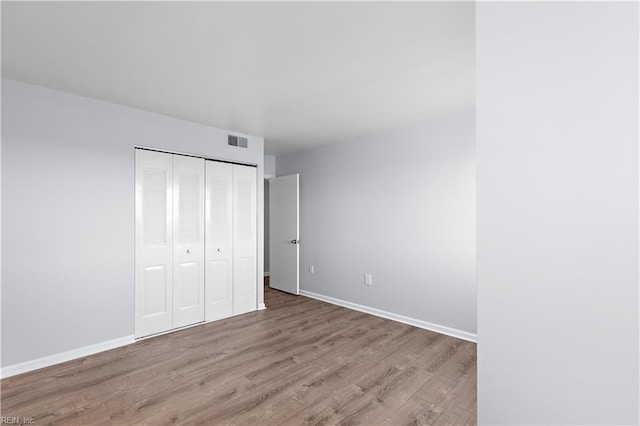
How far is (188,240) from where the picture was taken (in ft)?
12.1

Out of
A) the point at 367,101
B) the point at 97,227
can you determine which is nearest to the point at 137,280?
the point at 97,227

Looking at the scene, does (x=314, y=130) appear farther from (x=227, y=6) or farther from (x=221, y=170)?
(x=227, y=6)

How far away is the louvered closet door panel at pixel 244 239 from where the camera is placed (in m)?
4.16

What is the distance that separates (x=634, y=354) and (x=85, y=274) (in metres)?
3.82

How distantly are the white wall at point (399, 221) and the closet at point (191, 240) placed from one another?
1.12m

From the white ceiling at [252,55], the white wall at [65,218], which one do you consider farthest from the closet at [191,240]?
the white ceiling at [252,55]

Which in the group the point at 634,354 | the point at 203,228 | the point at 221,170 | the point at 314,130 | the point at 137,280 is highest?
the point at 314,130

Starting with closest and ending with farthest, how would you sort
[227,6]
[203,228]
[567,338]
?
[567,338], [227,6], [203,228]

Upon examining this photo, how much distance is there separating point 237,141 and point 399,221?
2.41m

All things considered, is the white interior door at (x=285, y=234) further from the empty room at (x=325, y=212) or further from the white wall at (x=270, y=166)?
the white wall at (x=270, y=166)

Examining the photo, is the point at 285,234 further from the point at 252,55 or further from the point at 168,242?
the point at 252,55

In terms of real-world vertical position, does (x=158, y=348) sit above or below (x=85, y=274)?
below

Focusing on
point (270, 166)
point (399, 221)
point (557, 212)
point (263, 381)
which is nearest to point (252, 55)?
point (557, 212)

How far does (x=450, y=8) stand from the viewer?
5.57 ft
